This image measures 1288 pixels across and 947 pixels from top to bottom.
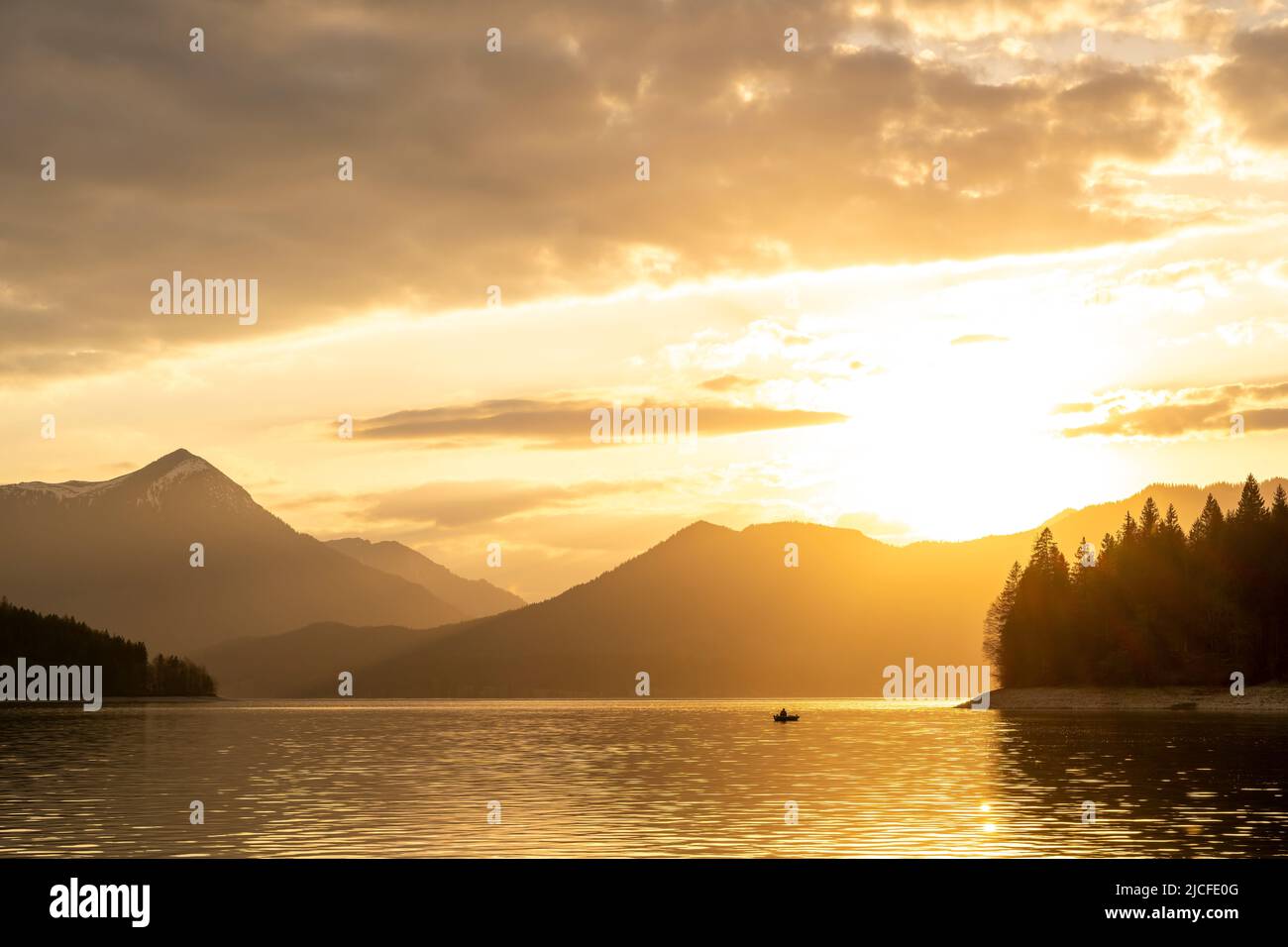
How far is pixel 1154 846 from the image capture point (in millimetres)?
48938

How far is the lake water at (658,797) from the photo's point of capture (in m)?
49.9

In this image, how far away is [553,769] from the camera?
93688 mm

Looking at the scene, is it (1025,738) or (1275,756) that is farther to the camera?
(1025,738)

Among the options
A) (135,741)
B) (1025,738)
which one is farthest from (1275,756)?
(135,741)

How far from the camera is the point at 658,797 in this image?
232 feet

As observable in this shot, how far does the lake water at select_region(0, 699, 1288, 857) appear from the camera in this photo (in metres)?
49.9
